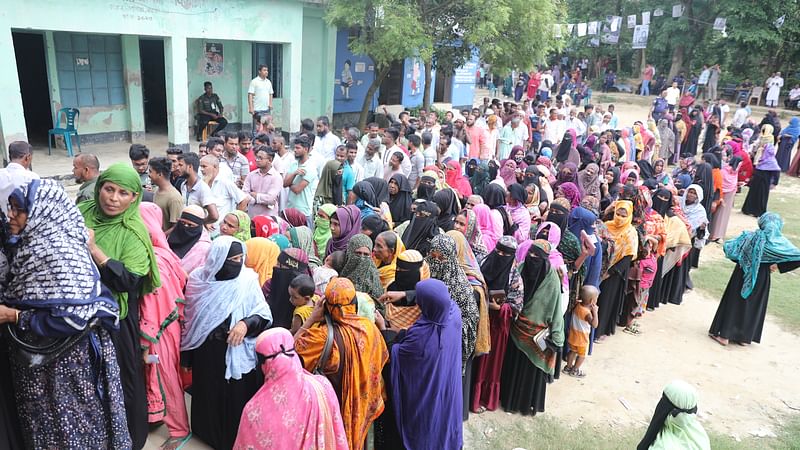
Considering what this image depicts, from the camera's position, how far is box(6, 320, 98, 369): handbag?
2.75 meters

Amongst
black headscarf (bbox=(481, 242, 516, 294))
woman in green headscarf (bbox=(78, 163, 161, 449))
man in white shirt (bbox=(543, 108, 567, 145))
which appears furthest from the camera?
man in white shirt (bbox=(543, 108, 567, 145))

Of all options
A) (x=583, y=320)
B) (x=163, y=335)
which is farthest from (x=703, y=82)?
(x=163, y=335)

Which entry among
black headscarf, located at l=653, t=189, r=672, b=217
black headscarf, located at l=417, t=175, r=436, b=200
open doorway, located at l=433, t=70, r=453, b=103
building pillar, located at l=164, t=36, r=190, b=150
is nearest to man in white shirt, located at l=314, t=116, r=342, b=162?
black headscarf, located at l=417, t=175, r=436, b=200

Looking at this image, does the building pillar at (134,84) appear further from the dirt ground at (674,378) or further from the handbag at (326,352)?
the handbag at (326,352)

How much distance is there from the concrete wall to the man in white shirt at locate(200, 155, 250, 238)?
203 inches

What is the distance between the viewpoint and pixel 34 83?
39.4 feet

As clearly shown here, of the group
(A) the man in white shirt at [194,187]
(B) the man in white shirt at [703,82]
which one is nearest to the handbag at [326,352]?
(A) the man in white shirt at [194,187]

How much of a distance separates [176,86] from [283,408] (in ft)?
31.2

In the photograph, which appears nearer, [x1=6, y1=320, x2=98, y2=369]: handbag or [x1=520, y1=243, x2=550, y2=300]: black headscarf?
[x1=6, y1=320, x2=98, y2=369]: handbag

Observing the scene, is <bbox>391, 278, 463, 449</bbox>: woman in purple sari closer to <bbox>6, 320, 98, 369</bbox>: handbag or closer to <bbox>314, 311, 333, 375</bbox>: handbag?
<bbox>314, 311, 333, 375</bbox>: handbag

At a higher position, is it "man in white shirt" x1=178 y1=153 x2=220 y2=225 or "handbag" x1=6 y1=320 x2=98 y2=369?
"man in white shirt" x1=178 y1=153 x2=220 y2=225

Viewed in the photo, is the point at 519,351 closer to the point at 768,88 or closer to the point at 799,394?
the point at 799,394

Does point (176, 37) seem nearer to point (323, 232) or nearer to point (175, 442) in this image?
point (323, 232)

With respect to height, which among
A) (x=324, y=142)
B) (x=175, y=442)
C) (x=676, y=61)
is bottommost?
(x=175, y=442)
